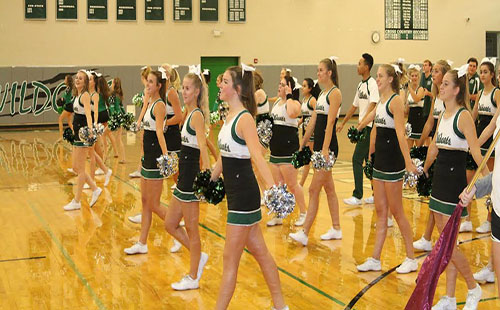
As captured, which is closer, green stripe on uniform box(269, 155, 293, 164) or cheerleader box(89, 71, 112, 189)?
green stripe on uniform box(269, 155, 293, 164)

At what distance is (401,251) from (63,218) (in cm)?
381

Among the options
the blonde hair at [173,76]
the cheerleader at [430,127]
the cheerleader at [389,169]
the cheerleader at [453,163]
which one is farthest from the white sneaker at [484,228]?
the blonde hair at [173,76]

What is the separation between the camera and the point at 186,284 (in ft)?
16.7

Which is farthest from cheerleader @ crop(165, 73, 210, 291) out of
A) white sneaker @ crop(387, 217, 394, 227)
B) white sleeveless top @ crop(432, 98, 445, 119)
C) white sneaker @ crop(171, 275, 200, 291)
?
white sleeveless top @ crop(432, 98, 445, 119)

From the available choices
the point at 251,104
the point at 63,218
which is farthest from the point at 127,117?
the point at 251,104

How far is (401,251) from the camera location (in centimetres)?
614

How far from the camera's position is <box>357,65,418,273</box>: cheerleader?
5418mm

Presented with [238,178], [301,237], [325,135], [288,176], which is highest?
[325,135]

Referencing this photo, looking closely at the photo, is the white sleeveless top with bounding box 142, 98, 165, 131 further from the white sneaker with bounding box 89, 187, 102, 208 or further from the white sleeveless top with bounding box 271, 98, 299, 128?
the white sneaker with bounding box 89, 187, 102, 208

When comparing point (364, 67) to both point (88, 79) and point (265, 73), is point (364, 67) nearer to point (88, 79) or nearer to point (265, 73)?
point (88, 79)

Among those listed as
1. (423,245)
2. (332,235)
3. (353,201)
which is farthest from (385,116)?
(353,201)

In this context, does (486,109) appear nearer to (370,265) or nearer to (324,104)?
(324,104)

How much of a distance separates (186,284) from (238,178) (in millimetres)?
1417

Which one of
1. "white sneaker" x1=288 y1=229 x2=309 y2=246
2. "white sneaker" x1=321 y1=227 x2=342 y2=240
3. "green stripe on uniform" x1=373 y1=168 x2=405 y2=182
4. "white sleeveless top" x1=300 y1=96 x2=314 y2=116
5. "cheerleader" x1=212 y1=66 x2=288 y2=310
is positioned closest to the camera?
"cheerleader" x1=212 y1=66 x2=288 y2=310
